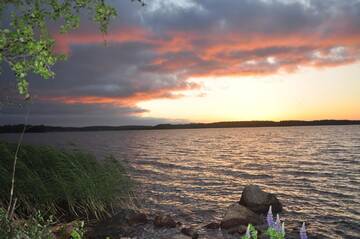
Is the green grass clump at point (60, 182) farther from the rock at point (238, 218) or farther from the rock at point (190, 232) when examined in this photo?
the rock at point (238, 218)

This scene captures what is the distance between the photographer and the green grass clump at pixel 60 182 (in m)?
13.7

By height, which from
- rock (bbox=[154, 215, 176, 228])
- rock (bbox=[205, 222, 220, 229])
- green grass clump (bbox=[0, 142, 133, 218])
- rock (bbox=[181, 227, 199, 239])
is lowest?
rock (bbox=[205, 222, 220, 229])

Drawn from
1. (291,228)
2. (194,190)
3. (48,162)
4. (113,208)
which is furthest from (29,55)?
(194,190)

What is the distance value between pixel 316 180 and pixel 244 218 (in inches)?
763

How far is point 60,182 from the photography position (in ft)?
47.4

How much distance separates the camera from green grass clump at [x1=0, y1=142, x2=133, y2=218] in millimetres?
13664

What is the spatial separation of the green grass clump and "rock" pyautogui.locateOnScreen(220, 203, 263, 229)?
5.17m

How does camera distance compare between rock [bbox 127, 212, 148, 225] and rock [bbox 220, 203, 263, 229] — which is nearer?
rock [bbox 127, 212, 148, 225]

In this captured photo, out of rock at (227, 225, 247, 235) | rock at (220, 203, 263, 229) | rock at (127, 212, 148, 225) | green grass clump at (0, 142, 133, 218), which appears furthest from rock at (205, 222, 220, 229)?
green grass clump at (0, 142, 133, 218)

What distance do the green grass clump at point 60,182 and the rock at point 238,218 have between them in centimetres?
517

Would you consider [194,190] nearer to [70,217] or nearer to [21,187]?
[70,217]

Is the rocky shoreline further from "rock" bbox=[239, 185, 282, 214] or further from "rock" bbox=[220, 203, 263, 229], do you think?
"rock" bbox=[239, 185, 282, 214]

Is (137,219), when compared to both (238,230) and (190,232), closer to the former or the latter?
(190,232)

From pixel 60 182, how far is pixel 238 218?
872 cm
